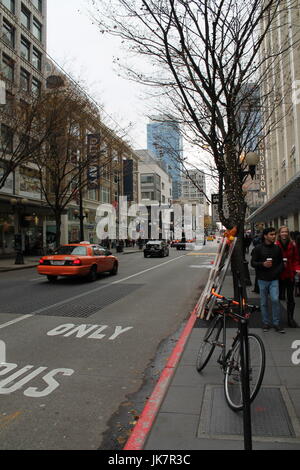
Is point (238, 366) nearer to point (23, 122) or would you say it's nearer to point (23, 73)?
point (23, 122)

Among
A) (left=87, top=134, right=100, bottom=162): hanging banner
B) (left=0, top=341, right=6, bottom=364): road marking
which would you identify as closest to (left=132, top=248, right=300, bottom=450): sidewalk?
(left=0, top=341, right=6, bottom=364): road marking

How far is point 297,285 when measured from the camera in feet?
34.0

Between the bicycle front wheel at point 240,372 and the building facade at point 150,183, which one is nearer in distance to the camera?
the bicycle front wheel at point 240,372

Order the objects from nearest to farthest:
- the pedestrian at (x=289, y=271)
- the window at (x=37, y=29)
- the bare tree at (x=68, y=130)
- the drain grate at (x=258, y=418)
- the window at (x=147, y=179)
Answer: the drain grate at (x=258, y=418), the pedestrian at (x=289, y=271), the bare tree at (x=68, y=130), the window at (x=37, y=29), the window at (x=147, y=179)

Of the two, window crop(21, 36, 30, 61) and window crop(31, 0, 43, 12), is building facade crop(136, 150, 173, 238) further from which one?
window crop(21, 36, 30, 61)

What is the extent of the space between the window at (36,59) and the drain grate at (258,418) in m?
35.3

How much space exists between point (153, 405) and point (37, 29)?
38242mm

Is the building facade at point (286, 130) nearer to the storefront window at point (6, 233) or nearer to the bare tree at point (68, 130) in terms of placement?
the bare tree at point (68, 130)

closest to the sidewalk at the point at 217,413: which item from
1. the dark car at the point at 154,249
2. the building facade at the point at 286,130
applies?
the building facade at the point at 286,130

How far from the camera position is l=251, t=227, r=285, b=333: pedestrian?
6.31m

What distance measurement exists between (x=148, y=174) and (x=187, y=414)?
304 feet

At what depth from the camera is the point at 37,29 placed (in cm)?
3384

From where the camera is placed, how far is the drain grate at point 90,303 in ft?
27.6
